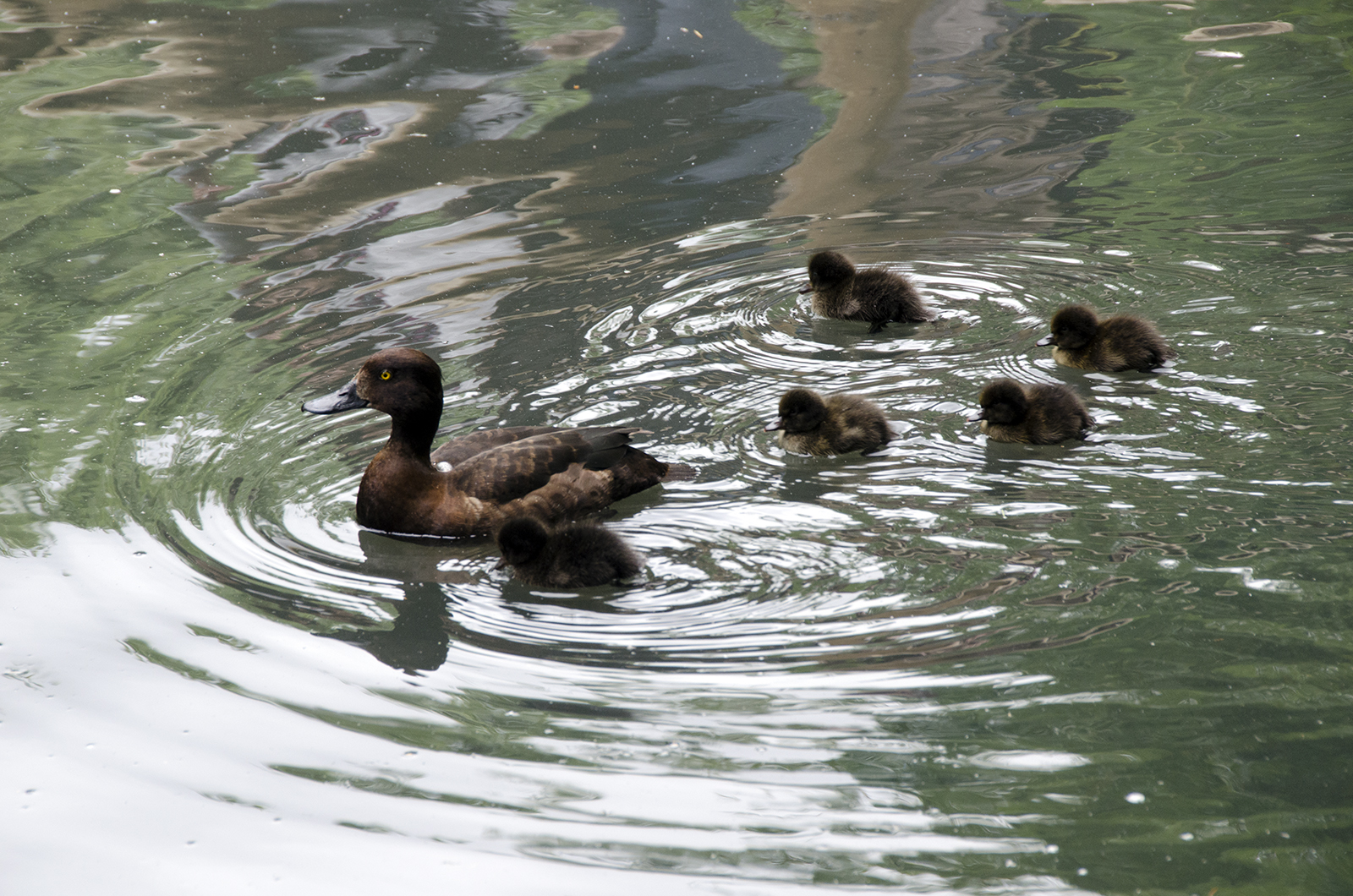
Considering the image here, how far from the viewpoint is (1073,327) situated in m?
5.58

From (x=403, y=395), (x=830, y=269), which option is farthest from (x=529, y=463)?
(x=830, y=269)

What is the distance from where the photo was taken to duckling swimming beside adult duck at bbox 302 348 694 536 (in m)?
4.65

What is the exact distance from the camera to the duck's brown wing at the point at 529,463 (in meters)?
4.69

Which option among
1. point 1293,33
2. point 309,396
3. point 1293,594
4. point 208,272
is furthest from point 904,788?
point 1293,33

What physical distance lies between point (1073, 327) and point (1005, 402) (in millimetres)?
905

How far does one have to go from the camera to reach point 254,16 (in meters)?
11.5

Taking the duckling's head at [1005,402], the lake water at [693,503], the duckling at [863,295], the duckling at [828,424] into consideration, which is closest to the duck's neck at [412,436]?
the lake water at [693,503]

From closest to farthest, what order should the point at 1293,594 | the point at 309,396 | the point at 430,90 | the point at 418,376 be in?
the point at 1293,594 → the point at 418,376 → the point at 309,396 → the point at 430,90

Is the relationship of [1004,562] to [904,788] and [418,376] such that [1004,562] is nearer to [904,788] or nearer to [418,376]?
[904,788]

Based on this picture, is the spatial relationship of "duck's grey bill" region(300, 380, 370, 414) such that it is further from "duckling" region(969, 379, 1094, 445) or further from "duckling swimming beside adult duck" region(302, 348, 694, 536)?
"duckling" region(969, 379, 1094, 445)

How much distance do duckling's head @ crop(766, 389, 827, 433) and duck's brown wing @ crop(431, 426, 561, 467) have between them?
91 centimetres

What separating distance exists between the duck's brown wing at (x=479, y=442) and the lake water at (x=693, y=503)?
15.9 inches

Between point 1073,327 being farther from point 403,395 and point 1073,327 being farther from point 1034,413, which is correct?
point 403,395

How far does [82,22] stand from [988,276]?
354 inches
